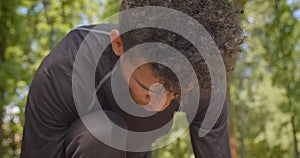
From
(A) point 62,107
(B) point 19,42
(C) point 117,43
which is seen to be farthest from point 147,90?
(B) point 19,42

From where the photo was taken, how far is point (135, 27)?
4.75 ft

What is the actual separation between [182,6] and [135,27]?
0.56 feet

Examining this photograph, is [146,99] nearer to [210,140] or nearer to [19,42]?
[210,140]

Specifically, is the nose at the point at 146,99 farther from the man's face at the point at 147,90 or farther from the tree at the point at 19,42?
the tree at the point at 19,42

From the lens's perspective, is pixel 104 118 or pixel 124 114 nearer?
pixel 104 118

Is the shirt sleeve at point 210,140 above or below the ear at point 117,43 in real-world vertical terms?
below

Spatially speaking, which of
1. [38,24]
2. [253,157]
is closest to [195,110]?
[38,24]

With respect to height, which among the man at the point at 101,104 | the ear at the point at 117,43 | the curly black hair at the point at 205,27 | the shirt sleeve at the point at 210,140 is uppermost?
the curly black hair at the point at 205,27

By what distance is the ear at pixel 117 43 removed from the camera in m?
1.59

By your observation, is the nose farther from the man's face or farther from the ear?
the ear

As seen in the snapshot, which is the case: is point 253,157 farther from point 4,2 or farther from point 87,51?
point 87,51

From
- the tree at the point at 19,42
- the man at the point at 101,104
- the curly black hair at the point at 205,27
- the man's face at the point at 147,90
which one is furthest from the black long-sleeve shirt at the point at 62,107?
the tree at the point at 19,42

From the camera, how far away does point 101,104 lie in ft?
5.69

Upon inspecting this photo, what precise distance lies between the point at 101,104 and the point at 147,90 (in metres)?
0.28
